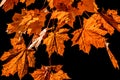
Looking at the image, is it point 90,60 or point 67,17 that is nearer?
point 67,17

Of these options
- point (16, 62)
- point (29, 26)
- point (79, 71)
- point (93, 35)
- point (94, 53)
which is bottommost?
point (79, 71)

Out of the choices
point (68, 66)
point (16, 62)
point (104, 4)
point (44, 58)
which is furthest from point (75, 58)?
point (16, 62)

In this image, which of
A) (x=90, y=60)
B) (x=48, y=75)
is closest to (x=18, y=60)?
(x=48, y=75)

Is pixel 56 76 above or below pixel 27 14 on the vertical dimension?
below

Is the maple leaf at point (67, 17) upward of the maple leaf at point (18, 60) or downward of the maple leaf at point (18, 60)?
upward

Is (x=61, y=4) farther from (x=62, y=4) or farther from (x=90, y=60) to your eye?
(x=90, y=60)

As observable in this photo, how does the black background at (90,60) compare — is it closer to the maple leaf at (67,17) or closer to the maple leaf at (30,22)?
the maple leaf at (30,22)

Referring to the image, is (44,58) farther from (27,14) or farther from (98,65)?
(27,14)

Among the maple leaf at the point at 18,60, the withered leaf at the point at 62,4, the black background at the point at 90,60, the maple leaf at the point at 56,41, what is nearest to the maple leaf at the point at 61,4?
the withered leaf at the point at 62,4

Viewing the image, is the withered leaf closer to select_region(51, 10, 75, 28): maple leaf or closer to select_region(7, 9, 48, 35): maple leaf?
select_region(51, 10, 75, 28): maple leaf
